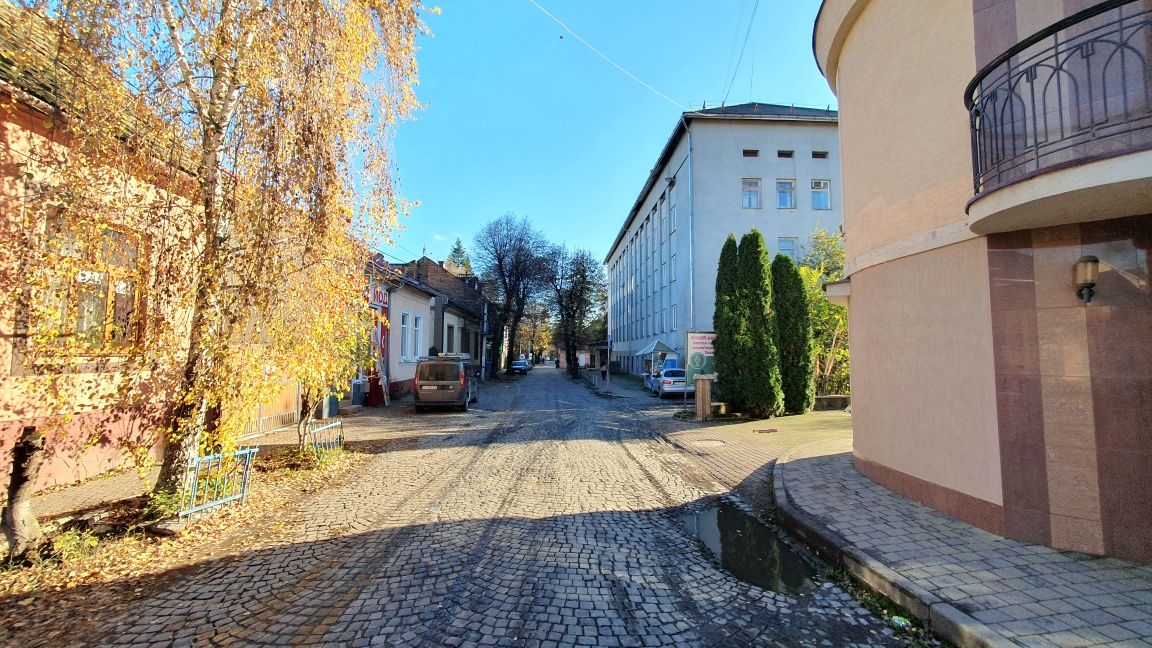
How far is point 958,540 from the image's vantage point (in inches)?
174

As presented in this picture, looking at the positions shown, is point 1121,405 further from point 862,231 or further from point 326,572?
point 326,572

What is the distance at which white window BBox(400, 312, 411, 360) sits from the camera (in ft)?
63.9

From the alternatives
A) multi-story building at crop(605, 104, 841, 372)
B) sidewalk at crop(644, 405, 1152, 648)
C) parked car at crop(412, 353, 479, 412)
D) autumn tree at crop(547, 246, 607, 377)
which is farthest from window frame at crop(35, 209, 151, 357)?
autumn tree at crop(547, 246, 607, 377)

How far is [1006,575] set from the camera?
3.71 metres

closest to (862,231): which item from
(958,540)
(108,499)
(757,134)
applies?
(958,540)

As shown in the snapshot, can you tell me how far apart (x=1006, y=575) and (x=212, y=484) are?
7.75 metres

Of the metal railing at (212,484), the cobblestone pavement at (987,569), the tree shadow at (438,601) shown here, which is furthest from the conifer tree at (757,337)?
the metal railing at (212,484)

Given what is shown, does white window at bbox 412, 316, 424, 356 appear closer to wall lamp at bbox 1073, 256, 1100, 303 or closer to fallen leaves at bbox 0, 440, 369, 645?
fallen leaves at bbox 0, 440, 369, 645

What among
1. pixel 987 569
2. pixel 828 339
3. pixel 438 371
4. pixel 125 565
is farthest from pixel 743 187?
pixel 125 565

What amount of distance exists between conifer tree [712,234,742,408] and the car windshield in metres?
8.32

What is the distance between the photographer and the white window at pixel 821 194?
2714 cm

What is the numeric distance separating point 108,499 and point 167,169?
394 cm

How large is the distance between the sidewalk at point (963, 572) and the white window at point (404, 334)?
52.3 ft

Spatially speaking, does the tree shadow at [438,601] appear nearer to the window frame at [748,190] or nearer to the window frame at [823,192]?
the window frame at [748,190]
